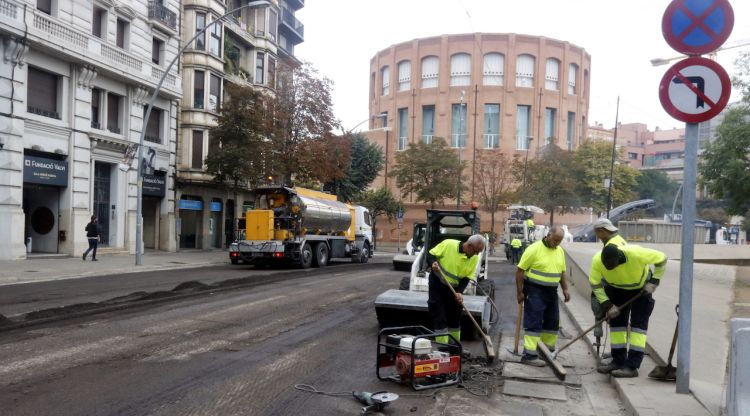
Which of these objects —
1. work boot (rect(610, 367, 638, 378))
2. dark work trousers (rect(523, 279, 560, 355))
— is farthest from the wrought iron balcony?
work boot (rect(610, 367, 638, 378))

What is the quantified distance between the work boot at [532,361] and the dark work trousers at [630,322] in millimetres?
811

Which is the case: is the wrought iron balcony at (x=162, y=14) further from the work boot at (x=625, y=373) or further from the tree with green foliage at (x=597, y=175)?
the tree with green foliage at (x=597, y=175)

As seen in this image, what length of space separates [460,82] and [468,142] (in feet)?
18.3

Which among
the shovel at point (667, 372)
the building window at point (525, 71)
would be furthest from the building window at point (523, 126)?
the shovel at point (667, 372)

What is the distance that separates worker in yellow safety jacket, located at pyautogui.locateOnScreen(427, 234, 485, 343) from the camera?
7.01m

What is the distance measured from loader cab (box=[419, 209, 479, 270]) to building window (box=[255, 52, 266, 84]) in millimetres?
25904

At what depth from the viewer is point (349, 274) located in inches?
776

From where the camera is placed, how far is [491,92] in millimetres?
54938

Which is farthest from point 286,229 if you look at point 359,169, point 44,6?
point 359,169

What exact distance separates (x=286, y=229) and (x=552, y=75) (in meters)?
42.3

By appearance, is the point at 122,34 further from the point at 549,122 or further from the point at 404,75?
the point at 549,122

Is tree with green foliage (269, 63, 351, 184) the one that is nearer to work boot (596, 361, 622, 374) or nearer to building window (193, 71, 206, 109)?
building window (193, 71, 206, 109)

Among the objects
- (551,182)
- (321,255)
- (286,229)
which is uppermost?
(551,182)

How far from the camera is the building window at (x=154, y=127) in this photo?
92.7ft
